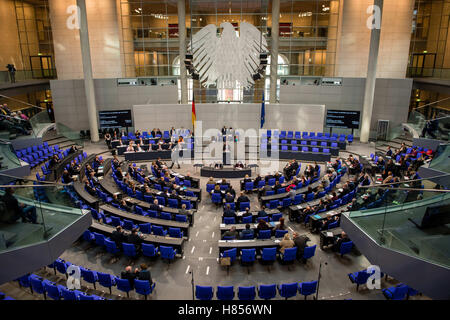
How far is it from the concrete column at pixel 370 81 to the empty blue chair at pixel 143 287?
68.3 ft

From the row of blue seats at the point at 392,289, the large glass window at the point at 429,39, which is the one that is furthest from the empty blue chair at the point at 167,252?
the large glass window at the point at 429,39

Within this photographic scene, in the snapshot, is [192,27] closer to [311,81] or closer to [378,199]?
[311,81]

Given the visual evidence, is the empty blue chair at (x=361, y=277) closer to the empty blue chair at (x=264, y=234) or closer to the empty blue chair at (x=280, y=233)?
the empty blue chair at (x=280, y=233)

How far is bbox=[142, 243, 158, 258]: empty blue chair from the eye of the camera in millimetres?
9242

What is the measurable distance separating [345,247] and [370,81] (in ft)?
55.6

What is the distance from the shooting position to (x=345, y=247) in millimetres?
9430

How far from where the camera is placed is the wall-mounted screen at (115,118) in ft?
79.0

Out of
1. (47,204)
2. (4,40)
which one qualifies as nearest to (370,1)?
(47,204)

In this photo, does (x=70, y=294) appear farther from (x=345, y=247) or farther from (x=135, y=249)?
(x=345, y=247)

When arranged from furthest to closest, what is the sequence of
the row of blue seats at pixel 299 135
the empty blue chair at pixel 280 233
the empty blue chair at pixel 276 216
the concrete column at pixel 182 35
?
the concrete column at pixel 182 35 < the row of blue seats at pixel 299 135 < the empty blue chair at pixel 276 216 < the empty blue chair at pixel 280 233

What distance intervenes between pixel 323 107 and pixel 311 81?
301 centimetres

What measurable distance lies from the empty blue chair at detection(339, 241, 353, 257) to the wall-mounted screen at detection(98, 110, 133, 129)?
19.7 meters

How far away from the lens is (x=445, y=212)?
6227mm

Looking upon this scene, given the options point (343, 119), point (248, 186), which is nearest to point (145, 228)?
point (248, 186)
